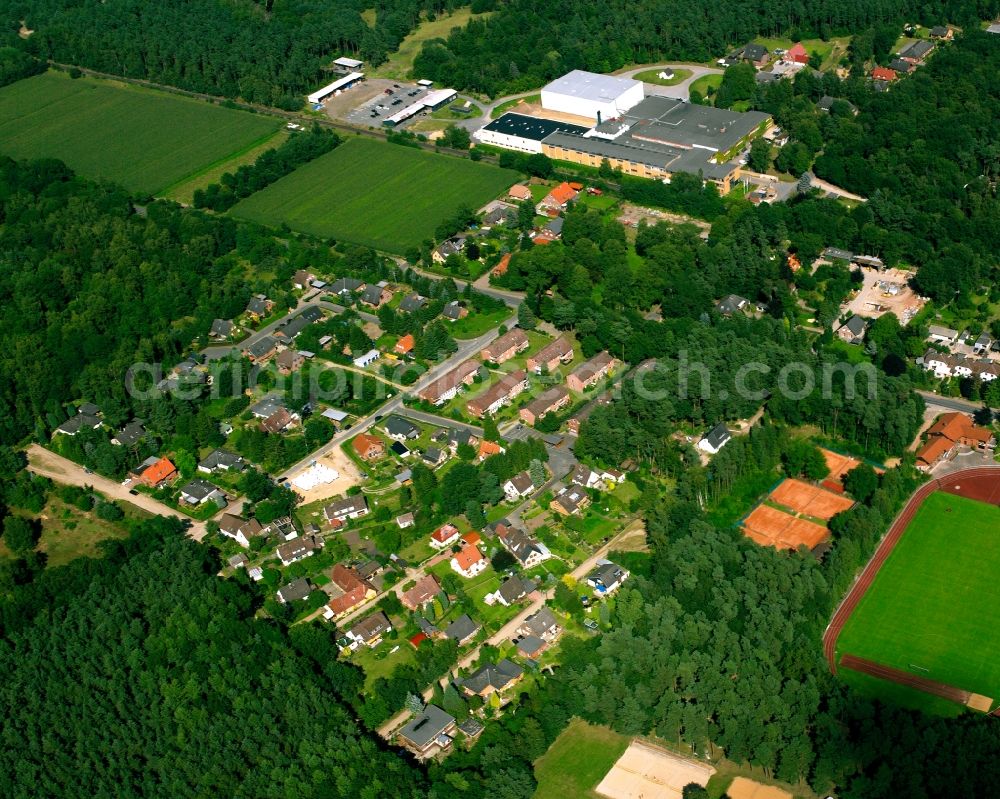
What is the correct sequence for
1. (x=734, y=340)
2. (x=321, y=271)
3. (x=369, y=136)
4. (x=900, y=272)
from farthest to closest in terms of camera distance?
(x=369, y=136)
(x=321, y=271)
(x=900, y=272)
(x=734, y=340)

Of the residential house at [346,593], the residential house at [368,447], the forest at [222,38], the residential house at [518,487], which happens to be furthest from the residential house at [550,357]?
the forest at [222,38]

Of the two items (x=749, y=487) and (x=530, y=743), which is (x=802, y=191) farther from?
(x=530, y=743)

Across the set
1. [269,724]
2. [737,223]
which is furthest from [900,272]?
[269,724]

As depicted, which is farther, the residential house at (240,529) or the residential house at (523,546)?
the residential house at (240,529)

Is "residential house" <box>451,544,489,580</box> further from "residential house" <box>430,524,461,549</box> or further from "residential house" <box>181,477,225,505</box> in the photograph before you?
"residential house" <box>181,477,225,505</box>

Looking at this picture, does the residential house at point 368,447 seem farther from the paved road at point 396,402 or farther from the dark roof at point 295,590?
the dark roof at point 295,590

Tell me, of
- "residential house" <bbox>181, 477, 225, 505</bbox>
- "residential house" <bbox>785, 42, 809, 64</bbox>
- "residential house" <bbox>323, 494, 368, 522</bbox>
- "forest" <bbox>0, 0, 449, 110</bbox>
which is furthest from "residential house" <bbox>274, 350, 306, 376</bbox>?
"residential house" <bbox>785, 42, 809, 64</bbox>
